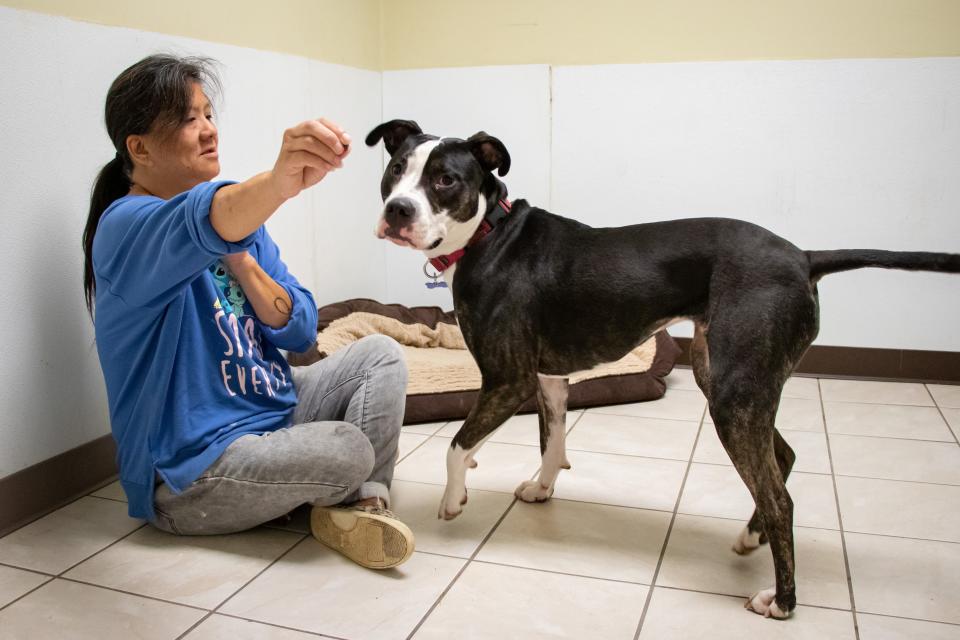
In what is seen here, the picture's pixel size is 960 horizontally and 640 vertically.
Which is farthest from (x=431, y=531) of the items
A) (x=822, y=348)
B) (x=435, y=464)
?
(x=822, y=348)

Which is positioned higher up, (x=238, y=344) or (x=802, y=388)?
(x=238, y=344)

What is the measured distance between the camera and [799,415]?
3535mm

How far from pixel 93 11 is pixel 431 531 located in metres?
1.87

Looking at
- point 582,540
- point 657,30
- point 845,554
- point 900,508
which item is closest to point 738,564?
point 845,554

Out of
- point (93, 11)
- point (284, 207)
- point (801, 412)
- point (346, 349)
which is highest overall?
point (93, 11)

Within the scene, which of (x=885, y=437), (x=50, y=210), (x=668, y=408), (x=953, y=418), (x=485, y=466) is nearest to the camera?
(x=50, y=210)

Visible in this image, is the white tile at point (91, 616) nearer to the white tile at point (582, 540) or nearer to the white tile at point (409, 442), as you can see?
the white tile at point (582, 540)

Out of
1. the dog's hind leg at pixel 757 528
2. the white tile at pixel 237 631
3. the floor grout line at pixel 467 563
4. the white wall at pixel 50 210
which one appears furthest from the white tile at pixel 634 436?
the white wall at pixel 50 210

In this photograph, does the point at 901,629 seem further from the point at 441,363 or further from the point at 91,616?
the point at 441,363

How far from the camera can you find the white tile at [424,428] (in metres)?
3.34

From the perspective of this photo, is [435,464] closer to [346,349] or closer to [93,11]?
[346,349]

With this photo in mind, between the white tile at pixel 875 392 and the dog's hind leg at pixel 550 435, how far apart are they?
1725 mm

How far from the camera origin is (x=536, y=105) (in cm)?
434

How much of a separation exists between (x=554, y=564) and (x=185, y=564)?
952mm
